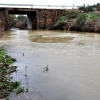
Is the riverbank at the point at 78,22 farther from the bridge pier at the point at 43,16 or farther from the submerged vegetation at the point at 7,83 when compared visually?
the submerged vegetation at the point at 7,83

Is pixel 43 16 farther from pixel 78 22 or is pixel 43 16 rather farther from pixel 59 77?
pixel 59 77

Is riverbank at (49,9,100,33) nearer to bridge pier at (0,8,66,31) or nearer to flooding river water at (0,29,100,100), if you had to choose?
bridge pier at (0,8,66,31)

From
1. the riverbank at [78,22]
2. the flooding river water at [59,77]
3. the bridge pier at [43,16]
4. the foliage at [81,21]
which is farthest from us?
the bridge pier at [43,16]

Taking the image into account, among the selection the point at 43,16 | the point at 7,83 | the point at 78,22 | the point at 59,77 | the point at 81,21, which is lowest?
the point at 59,77

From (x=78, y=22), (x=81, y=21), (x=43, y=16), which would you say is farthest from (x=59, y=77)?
(x=43, y=16)

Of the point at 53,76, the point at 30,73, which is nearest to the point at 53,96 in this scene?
the point at 53,76

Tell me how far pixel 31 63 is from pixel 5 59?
1.18 m

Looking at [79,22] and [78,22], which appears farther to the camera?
[78,22]

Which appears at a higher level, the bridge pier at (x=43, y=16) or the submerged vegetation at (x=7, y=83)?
the bridge pier at (x=43, y=16)

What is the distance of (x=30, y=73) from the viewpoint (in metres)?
7.64

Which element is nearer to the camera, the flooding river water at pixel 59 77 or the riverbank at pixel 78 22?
the flooding river water at pixel 59 77

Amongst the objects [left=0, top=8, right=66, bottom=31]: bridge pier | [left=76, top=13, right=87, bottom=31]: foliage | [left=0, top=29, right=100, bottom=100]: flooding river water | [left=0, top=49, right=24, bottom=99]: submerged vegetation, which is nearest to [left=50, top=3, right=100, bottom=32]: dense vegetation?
[left=76, top=13, right=87, bottom=31]: foliage

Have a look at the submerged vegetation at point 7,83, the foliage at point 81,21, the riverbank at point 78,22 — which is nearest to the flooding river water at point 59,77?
the submerged vegetation at point 7,83

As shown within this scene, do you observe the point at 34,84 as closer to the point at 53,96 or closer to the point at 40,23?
the point at 53,96
